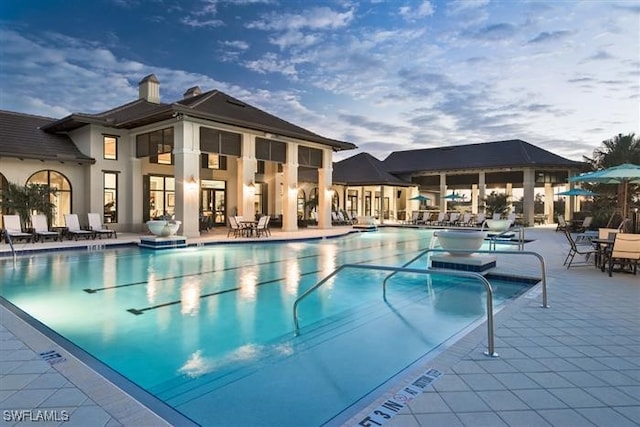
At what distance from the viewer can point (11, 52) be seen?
14883 millimetres

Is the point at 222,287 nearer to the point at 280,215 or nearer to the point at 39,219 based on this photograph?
the point at 39,219

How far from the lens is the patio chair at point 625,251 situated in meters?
8.01

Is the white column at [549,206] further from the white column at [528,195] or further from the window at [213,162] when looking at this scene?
the window at [213,162]

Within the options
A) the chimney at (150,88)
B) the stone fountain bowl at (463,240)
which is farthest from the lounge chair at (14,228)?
the stone fountain bowl at (463,240)

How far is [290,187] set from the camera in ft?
64.5

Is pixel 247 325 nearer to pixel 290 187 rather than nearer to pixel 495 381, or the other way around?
pixel 495 381

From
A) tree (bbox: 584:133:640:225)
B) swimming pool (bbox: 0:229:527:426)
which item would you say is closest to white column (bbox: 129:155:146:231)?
swimming pool (bbox: 0:229:527:426)

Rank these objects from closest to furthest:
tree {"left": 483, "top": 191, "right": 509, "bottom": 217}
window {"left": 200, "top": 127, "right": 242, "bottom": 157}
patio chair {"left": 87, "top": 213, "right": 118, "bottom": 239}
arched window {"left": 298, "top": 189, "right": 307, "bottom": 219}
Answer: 1. patio chair {"left": 87, "top": 213, "right": 118, "bottom": 239}
2. window {"left": 200, "top": 127, "right": 242, "bottom": 157}
3. tree {"left": 483, "top": 191, "right": 509, "bottom": 217}
4. arched window {"left": 298, "top": 189, "right": 307, "bottom": 219}

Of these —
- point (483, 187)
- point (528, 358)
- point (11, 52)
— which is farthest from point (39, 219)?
point (483, 187)

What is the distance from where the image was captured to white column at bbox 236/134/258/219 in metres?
17.5

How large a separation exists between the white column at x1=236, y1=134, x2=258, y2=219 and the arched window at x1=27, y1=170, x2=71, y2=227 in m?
7.32

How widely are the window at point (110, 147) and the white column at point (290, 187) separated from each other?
786 centimetres

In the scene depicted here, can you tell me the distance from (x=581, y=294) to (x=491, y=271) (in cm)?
237

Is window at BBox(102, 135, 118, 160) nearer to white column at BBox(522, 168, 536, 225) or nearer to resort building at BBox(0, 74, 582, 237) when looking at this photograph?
resort building at BBox(0, 74, 582, 237)
